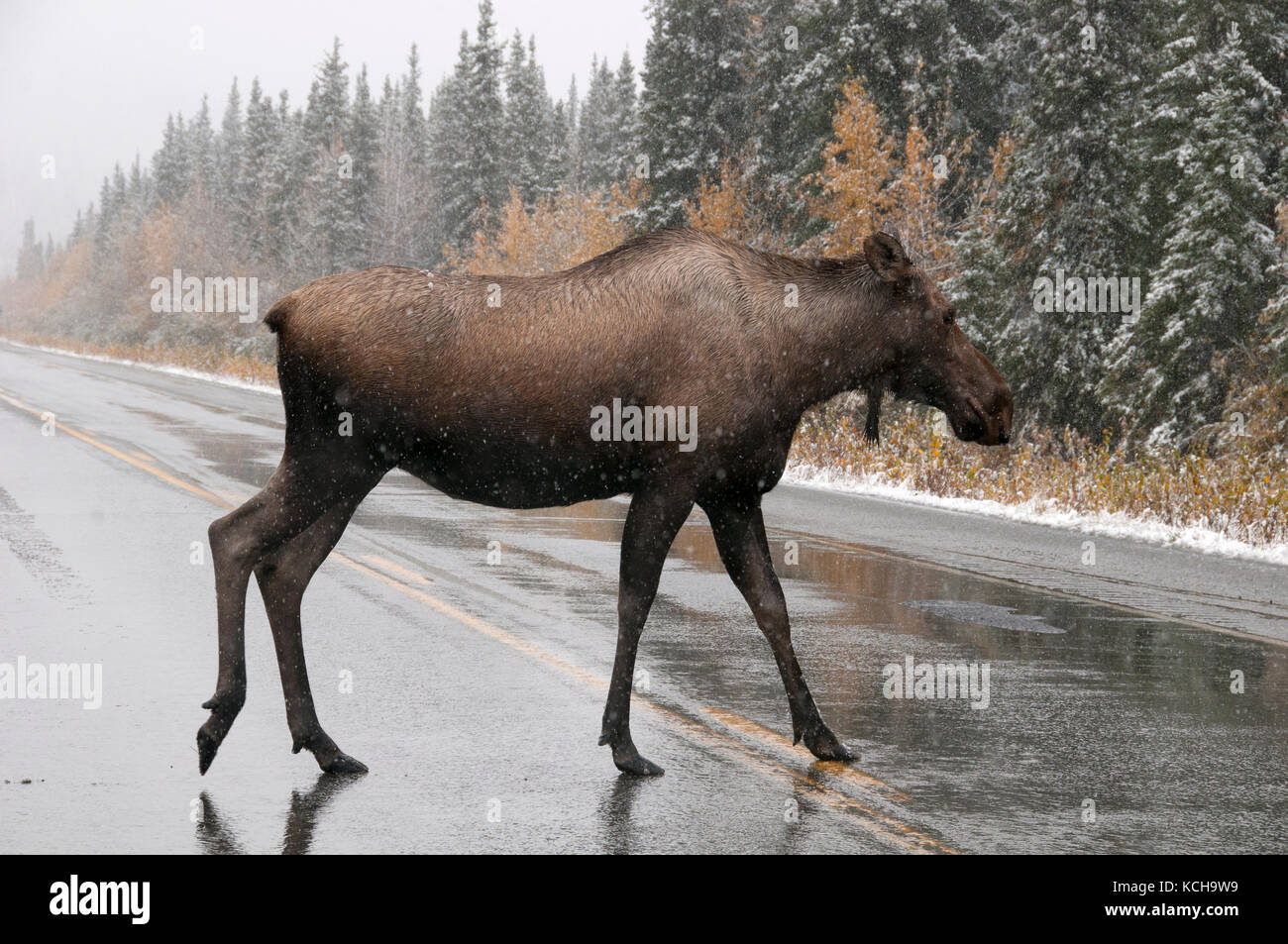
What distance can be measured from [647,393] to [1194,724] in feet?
10.5

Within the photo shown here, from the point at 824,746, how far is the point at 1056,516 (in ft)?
37.2

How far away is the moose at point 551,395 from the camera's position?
5469 mm

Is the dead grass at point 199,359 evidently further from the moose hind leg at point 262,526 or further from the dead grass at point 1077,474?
the moose hind leg at point 262,526

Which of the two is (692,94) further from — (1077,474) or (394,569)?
(394,569)

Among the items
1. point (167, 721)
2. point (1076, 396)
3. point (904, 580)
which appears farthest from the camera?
point (1076, 396)

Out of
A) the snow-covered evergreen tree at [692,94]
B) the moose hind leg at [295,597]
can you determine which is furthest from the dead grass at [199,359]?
the moose hind leg at [295,597]

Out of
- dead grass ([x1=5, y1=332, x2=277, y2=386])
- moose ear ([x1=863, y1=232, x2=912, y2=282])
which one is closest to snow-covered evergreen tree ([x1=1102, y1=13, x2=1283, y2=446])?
moose ear ([x1=863, y1=232, x2=912, y2=282])

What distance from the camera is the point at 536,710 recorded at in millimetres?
6734

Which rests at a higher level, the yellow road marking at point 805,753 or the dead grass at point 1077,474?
the dead grass at point 1077,474

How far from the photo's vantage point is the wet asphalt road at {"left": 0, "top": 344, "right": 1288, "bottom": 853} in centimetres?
505

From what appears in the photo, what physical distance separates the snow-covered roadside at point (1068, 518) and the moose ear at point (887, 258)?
878 centimetres
